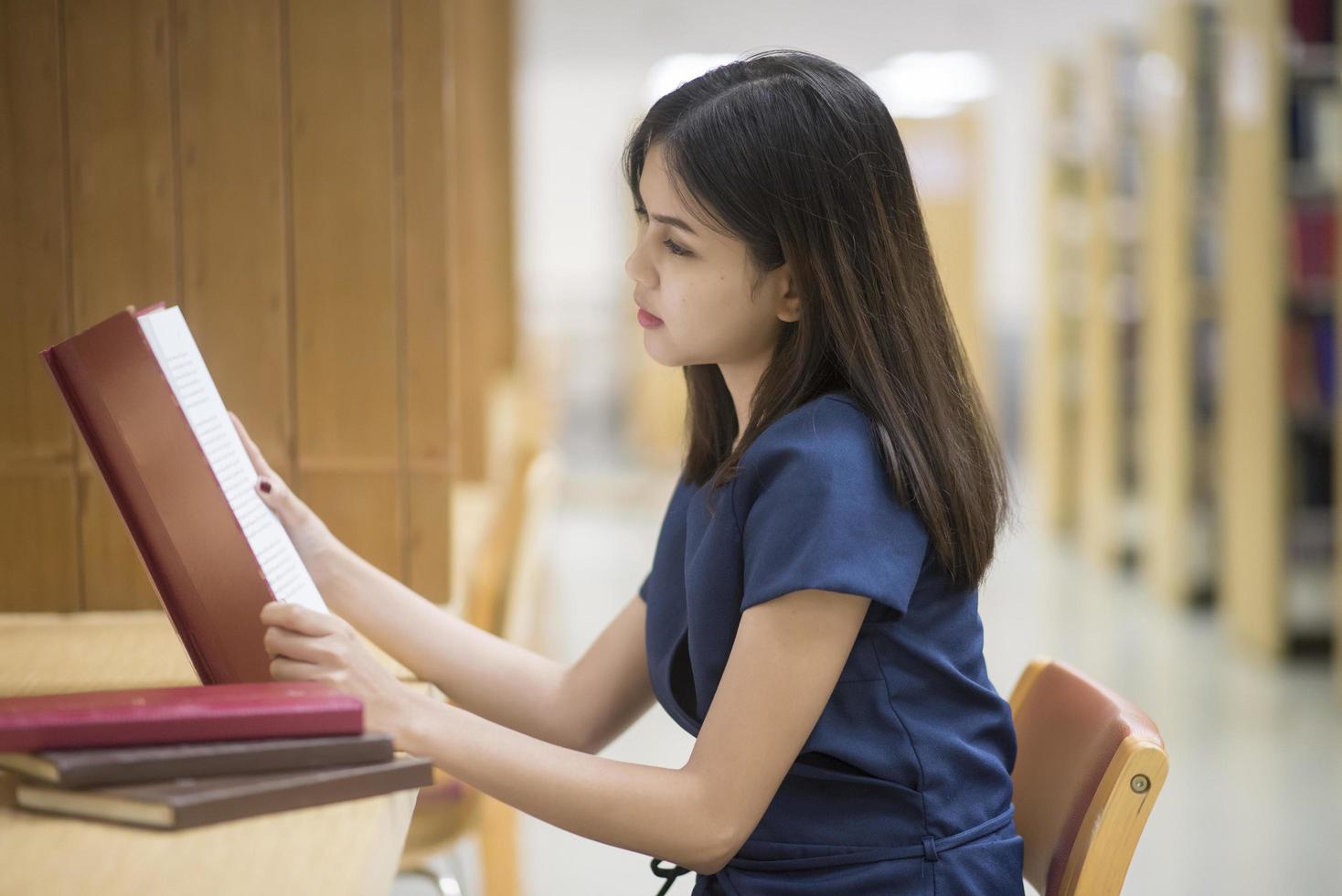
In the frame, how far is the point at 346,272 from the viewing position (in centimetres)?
154

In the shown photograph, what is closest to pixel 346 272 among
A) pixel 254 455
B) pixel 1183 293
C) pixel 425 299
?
pixel 425 299

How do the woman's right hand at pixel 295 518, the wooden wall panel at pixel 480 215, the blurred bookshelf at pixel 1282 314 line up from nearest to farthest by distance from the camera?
1. the woman's right hand at pixel 295 518
2. the wooden wall panel at pixel 480 215
3. the blurred bookshelf at pixel 1282 314

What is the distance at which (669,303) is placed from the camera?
1.10 metres

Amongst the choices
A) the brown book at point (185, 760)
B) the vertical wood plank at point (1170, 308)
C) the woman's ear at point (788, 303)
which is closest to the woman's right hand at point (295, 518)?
the brown book at point (185, 760)

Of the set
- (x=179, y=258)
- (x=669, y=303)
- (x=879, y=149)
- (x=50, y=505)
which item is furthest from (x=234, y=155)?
(x=879, y=149)

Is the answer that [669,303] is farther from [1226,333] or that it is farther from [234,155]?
[1226,333]

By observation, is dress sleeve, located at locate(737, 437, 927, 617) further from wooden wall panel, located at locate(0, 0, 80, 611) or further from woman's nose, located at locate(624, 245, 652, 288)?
wooden wall panel, located at locate(0, 0, 80, 611)

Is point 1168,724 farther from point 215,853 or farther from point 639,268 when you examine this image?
point 215,853

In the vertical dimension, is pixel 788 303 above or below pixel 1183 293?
below

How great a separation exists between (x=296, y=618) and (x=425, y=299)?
0.69 meters

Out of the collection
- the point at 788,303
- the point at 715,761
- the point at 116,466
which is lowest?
the point at 715,761

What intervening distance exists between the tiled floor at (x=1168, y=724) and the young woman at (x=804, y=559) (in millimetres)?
261

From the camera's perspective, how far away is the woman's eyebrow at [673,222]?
1082 mm

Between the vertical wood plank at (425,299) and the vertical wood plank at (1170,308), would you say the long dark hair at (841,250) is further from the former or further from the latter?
the vertical wood plank at (1170,308)
